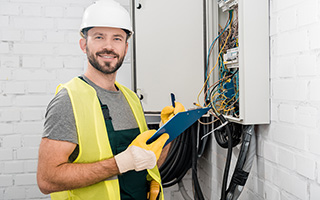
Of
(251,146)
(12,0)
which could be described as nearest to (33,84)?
(12,0)

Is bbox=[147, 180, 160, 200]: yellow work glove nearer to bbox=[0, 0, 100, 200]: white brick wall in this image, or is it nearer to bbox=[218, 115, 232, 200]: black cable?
bbox=[218, 115, 232, 200]: black cable

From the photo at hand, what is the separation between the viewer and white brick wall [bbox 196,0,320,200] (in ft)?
3.98

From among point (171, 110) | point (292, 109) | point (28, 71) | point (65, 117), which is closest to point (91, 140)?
point (65, 117)

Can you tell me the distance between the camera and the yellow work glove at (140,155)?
4.15ft

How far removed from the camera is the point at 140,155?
1.27 metres

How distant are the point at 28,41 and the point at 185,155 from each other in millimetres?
1541

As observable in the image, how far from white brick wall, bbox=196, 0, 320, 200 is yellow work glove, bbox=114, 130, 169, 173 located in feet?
1.85

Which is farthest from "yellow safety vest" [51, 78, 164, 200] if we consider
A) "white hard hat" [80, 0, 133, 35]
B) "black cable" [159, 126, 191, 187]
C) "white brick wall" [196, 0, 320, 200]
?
"black cable" [159, 126, 191, 187]

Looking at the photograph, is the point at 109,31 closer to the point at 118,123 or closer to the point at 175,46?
the point at 118,123

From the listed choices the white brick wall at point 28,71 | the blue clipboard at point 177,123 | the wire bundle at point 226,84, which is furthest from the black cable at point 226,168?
the white brick wall at point 28,71

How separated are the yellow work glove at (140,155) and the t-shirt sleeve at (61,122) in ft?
0.69

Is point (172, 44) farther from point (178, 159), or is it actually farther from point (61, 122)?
point (61, 122)

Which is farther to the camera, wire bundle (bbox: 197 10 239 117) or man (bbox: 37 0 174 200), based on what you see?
wire bundle (bbox: 197 10 239 117)

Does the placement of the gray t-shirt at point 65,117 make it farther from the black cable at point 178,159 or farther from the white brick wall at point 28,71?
the white brick wall at point 28,71
